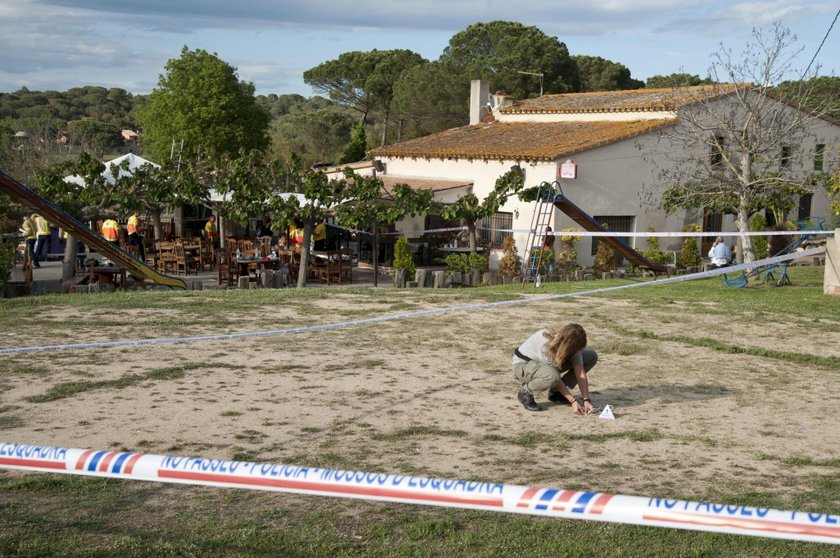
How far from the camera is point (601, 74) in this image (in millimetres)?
59469

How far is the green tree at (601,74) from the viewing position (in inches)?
2308

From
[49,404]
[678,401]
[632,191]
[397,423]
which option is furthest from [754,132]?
[49,404]

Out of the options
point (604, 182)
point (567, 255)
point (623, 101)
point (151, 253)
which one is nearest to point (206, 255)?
point (151, 253)

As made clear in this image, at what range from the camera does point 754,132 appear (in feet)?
68.9

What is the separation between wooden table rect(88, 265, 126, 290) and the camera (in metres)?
18.4

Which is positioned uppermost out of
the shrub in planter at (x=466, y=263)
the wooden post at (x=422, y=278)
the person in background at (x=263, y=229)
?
the person in background at (x=263, y=229)

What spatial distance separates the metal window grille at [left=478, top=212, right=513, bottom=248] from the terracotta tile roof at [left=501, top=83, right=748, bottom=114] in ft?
19.7

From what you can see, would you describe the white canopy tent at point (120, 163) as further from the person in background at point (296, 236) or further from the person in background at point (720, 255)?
the person in background at point (720, 255)

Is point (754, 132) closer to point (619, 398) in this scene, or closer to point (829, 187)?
point (829, 187)

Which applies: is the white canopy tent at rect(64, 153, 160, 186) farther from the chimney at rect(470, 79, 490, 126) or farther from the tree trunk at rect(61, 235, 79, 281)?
the chimney at rect(470, 79, 490, 126)

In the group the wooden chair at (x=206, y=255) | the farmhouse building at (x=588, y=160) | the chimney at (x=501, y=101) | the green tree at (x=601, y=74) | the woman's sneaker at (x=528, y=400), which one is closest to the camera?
the woman's sneaker at (x=528, y=400)

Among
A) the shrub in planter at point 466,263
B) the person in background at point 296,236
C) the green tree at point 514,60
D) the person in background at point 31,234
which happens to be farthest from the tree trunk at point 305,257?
the green tree at point 514,60

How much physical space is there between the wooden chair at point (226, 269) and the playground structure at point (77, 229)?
1559 mm

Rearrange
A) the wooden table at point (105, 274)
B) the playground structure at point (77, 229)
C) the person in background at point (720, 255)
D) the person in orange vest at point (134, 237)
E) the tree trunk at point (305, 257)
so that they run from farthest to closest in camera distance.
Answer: the person in orange vest at point (134, 237) → the person in background at point (720, 255) → the tree trunk at point (305, 257) → the wooden table at point (105, 274) → the playground structure at point (77, 229)
